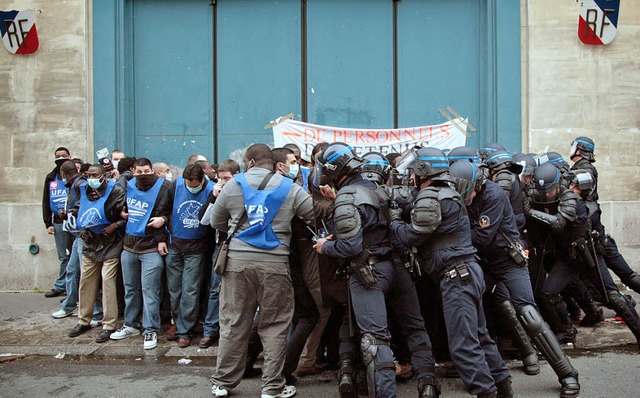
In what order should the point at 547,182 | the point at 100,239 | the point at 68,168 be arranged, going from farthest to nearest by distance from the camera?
the point at 68,168 < the point at 100,239 < the point at 547,182

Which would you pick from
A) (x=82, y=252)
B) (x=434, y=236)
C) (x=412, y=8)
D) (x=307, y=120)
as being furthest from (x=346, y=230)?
(x=412, y=8)

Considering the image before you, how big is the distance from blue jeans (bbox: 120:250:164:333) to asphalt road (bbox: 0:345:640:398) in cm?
56

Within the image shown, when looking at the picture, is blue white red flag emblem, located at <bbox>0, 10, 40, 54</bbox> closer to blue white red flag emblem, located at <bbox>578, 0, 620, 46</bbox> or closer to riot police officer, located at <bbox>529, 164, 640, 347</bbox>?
riot police officer, located at <bbox>529, 164, 640, 347</bbox>

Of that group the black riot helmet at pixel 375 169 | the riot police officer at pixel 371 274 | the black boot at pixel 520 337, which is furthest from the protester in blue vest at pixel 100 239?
the black boot at pixel 520 337

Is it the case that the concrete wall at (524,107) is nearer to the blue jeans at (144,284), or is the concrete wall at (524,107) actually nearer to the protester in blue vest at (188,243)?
the blue jeans at (144,284)

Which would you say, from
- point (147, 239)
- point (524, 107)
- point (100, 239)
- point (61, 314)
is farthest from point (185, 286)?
point (524, 107)

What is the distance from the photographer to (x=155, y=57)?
1086 cm

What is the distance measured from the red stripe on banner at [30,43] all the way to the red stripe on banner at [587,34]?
786cm

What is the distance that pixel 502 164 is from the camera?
667 centimetres

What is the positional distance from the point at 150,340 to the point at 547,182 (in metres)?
4.29

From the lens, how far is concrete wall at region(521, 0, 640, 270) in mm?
10188

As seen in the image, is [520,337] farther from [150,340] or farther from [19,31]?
[19,31]

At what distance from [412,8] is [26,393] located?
7640 mm

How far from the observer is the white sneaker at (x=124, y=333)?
24.9 ft
